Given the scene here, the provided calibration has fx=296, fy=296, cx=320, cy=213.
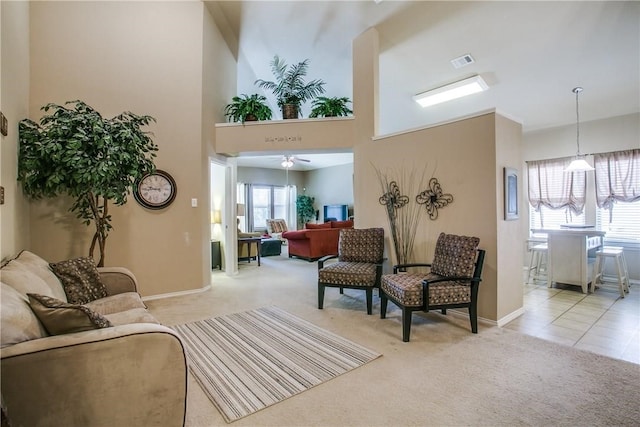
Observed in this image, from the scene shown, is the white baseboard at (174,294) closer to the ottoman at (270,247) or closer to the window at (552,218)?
the ottoman at (270,247)

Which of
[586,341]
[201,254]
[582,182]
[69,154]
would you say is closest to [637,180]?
[582,182]

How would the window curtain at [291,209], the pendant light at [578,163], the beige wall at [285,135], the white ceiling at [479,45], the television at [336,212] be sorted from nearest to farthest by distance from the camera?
1. the white ceiling at [479,45]
2. the pendant light at [578,163]
3. the beige wall at [285,135]
4. the television at [336,212]
5. the window curtain at [291,209]

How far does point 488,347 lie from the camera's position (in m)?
2.63

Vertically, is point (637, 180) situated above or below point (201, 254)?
above

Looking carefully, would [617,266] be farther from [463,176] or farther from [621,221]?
[463,176]

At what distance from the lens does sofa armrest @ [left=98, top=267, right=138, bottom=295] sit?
2.86 meters

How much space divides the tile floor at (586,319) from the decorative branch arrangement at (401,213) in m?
1.42

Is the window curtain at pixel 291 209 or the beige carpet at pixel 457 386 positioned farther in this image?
the window curtain at pixel 291 209

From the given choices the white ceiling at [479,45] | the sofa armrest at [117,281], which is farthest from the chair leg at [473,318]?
the sofa armrest at [117,281]

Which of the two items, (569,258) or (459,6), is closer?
(459,6)

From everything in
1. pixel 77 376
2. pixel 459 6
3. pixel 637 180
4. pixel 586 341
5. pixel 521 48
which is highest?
pixel 459 6

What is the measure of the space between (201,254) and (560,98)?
6280mm

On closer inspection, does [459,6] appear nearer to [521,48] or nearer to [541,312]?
[521,48]

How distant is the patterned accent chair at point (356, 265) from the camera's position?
11.4 ft
